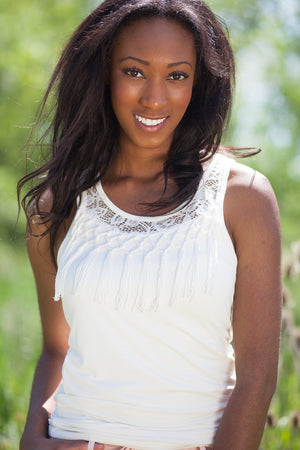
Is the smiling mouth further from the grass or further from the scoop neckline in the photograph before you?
the grass

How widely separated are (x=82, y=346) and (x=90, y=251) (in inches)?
11.3

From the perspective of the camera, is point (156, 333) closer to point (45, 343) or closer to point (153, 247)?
point (153, 247)

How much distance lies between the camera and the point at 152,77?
204cm

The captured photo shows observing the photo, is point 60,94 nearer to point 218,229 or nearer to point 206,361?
point 218,229

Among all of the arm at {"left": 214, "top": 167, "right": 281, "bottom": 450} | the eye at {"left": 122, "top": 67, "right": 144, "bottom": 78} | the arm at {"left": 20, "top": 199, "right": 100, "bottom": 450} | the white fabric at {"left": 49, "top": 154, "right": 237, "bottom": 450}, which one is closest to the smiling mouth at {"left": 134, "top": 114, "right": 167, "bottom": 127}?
the eye at {"left": 122, "top": 67, "right": 144, "bottom": 78}

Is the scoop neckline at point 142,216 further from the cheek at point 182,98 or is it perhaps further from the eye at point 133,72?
the eye at point 133,72

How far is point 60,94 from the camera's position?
2293mm

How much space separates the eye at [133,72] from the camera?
6.73ft

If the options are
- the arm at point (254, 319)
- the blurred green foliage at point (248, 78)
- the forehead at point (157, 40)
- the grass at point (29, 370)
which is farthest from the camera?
the blurred green foliage at point (248, 78)

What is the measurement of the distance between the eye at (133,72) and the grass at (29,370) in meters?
1.11

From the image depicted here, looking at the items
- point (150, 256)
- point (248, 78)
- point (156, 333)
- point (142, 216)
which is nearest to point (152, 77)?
point (142, 216)

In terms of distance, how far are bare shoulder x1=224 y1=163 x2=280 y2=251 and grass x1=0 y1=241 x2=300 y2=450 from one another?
87cm

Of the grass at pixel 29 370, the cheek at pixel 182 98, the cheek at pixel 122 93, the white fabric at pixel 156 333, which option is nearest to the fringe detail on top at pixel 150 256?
the white fabric at pixel 156 333

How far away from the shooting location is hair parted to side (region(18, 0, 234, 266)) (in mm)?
2125
